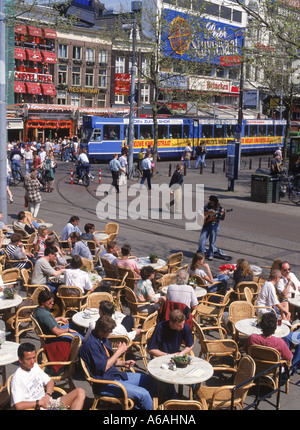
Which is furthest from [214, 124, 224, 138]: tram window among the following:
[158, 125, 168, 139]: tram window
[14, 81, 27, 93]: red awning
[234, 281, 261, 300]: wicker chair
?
[234, 281, 261, 300]: wicker chair

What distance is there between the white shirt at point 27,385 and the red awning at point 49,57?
4982 cm

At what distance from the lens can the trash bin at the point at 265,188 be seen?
2272 cm

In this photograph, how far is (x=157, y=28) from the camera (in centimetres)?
2883

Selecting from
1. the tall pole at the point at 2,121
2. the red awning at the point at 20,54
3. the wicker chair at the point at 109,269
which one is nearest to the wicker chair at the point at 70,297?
the wicker chair at the point at 109,269

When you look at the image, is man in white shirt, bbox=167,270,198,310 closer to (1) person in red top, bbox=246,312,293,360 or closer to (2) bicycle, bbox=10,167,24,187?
(1) person in red top, bbox=246,312,293,360

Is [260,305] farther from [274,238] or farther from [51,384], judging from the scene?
[274,238]

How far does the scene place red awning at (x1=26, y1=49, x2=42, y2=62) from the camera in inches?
1981

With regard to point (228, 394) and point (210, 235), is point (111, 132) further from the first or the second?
point (228, 394)

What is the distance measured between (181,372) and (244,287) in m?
3.72

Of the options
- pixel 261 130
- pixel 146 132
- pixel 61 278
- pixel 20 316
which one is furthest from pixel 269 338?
pixel 261 130

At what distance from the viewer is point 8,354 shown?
254 inches

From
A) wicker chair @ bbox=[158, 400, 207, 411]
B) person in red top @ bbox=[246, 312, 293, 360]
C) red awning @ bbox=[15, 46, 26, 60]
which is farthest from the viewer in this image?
red awning @ bbox=[15, 46, 26, 60]

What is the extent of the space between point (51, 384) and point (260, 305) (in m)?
4.19

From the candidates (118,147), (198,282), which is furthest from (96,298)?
(118,147)
